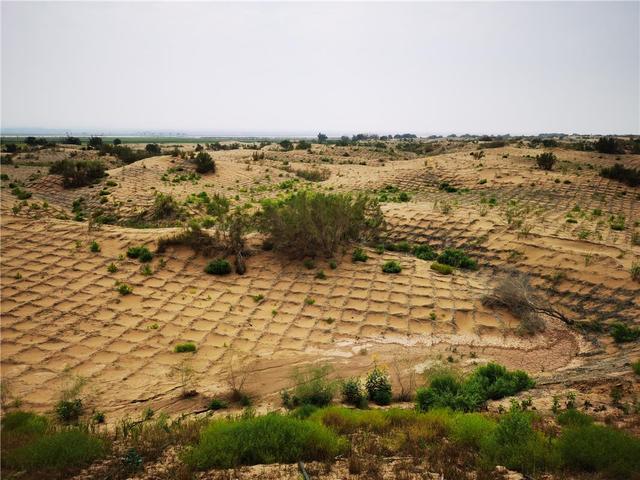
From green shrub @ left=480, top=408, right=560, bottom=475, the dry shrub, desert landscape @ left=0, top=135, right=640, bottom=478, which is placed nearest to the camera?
green shrub @ left=480, top=408, right=560, bottom=475

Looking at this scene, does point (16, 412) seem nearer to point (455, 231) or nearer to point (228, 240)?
point (228, 240)

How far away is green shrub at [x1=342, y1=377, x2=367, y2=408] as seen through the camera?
5902mm

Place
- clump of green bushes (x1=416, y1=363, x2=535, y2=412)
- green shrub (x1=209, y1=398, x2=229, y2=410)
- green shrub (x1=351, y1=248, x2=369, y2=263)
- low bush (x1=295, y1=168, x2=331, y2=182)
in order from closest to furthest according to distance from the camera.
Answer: clump of green bushes (x1=416, y1=363, x2=535, y2=412) → green shrub (x1=209, y1=398, x2=229, y2=410) → green shrub (x1=351, y1=248, x2=369, y2=263) → low bush (x1=295, y1=168, x2=331, y2=182)

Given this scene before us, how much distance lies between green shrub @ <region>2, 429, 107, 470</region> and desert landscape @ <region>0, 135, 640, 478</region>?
1.06 metres

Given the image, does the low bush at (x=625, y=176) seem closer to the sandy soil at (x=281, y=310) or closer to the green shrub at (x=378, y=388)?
the sandy soil at (x=281, y=310)

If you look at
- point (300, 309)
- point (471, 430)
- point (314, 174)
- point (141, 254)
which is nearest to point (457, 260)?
point (300, 309)

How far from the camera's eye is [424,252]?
11.5 metres

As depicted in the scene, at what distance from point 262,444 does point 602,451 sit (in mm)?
3478

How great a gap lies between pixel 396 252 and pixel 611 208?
9351mm

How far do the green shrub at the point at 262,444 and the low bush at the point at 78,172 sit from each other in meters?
18.1

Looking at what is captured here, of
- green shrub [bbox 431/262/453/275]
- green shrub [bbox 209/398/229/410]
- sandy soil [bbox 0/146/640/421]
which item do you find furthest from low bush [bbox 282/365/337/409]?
green shrub [bbox 431/262/453/275]

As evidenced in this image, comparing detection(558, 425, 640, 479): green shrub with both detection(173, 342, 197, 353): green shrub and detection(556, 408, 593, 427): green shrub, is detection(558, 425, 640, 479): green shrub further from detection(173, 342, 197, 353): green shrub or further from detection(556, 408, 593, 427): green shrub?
detection(173, 342, 197, 353): green shrub

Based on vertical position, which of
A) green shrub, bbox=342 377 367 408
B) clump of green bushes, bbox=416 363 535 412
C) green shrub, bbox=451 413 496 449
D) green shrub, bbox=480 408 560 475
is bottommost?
green shrub, bbox=342 377 367 408

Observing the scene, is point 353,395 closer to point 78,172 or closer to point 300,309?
point 300,309
